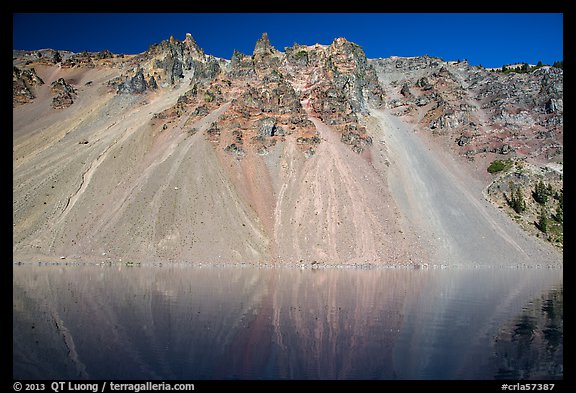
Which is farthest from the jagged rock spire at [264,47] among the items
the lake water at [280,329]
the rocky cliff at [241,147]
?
the lake water at [280,329]

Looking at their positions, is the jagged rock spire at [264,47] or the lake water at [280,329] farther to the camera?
the jagged rock spire at [264,47]

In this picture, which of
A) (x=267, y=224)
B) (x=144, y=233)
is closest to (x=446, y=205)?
(x=267, y=224)

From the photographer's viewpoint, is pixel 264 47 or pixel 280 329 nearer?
pixel 280 329

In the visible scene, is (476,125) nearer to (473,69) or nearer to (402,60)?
(473,69)

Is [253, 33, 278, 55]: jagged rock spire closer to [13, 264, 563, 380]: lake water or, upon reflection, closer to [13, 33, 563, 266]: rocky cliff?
[13, 33, 563, 266]: rocky cliff

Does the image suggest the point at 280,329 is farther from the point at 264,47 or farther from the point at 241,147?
the point at 264,47

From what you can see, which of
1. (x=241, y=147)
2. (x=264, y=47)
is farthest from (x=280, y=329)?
(x=264, y=47)

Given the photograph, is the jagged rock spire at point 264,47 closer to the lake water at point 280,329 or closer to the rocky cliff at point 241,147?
the rocky cliff at point 241,147

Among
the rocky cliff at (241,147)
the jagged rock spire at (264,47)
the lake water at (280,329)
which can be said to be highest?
the jagged rock spire at (264,47)
